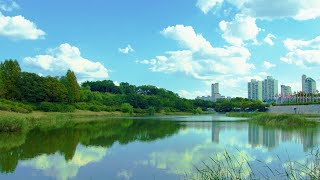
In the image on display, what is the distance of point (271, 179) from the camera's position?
10797 mm

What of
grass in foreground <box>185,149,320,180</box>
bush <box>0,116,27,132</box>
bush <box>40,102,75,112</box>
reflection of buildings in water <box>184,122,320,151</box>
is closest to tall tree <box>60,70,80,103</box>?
bush <box>40,102,75,112</box>

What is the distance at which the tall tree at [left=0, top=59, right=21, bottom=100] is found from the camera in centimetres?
6917

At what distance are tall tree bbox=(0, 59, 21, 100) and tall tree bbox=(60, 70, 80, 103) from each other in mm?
12718

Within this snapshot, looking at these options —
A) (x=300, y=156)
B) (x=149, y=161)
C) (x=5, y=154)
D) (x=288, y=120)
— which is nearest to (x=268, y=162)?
(x=300, y=156)

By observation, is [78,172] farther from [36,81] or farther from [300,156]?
[36,81]

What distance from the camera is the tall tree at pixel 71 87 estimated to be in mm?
81125

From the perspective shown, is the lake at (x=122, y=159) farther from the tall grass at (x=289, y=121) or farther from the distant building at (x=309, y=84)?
the distant building at (x=309, y=84)

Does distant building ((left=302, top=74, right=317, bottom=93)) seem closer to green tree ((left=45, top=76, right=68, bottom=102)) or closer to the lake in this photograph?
green tree ((left=45, top=76, right=68, bottom=102))

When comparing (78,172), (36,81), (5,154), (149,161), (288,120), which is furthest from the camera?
(36,81)

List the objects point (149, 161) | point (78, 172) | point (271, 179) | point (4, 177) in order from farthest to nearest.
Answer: point (149, 161) → point (78, 172) → point (4, 177) → point (271, 179)

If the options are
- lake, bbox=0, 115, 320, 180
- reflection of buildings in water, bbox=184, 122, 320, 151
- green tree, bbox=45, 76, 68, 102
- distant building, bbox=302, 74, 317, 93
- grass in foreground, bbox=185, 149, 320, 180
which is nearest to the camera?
grass in foreground, bbox=185, 149, 320, 180

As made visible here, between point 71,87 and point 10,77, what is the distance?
49.2 feet

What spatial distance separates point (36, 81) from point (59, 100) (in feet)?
21.4

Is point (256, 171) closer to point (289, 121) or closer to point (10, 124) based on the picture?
point (10, 124)
